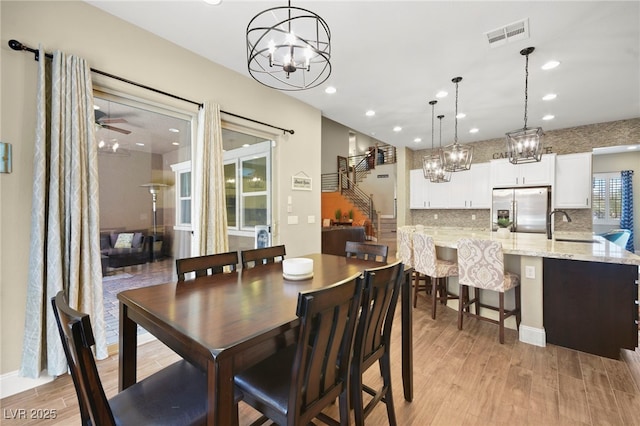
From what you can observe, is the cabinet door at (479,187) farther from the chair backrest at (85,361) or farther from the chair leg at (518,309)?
the chair backrest at (85,361)

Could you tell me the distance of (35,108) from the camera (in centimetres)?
204

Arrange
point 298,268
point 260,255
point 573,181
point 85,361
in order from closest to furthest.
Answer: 1. point 85,361
2. point 298,268
3. point 260,255
4. point 573,181

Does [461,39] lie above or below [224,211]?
above

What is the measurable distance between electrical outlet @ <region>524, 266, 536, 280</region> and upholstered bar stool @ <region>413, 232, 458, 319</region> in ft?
2.18

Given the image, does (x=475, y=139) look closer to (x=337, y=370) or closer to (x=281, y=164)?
(x=281, y=164)

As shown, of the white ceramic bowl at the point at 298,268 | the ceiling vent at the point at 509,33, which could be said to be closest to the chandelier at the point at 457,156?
the ceiling vent at the point at 509,33

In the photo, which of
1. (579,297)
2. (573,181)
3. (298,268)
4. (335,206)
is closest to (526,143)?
(579,297)

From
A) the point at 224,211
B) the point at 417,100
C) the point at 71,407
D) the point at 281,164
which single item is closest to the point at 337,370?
the point at 71,407

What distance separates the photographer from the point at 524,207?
5535 mm

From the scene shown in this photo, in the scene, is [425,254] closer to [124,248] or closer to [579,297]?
[579,297]

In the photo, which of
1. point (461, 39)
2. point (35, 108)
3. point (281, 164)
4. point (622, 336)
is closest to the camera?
point (35, 108)

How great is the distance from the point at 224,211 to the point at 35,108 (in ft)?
5.51

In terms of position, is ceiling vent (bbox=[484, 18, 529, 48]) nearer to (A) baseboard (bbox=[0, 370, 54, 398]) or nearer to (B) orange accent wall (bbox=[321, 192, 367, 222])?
(A) baseboard (bbox=[0, 370, 54, 398])

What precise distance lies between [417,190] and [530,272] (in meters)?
4.53
